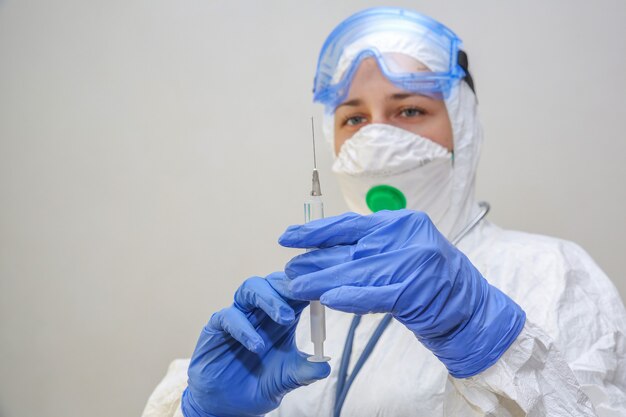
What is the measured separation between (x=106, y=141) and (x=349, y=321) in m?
1.11

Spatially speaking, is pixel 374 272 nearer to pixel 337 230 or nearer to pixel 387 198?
pixel 337 230

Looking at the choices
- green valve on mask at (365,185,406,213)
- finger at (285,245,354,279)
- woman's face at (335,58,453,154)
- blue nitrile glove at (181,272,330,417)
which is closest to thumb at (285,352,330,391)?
blue nitrile glove at (181,272,330,417)

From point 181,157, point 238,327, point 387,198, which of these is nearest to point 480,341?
point 238,327

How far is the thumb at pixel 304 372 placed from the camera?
849 mm

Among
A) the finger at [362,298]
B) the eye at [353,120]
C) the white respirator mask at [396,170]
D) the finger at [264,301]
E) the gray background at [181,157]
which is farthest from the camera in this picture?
the gray background at [181,157]

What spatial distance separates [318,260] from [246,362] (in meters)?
0.29

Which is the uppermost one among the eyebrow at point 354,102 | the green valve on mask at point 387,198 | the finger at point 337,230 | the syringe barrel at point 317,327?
the eyebrow at point 354,102

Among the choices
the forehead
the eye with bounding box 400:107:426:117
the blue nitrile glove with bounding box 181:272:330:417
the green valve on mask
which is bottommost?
the blue nitrile glove with bounding box 181:272:330:417

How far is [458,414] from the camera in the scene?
871 mm

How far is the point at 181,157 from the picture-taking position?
179 cm

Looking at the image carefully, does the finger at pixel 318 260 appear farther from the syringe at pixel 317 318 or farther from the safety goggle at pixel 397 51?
the safety goggle at pixel 397 51

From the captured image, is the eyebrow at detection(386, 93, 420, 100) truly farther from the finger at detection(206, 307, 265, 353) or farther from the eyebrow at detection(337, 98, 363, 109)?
the finger at detection(206, 307, 265, 353)

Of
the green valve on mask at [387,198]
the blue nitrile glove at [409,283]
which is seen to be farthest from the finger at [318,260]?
the green valve on mask at [387,198]

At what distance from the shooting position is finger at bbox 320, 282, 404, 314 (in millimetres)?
714
